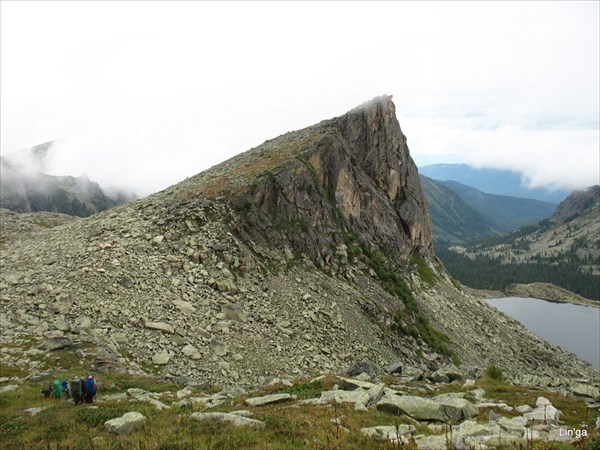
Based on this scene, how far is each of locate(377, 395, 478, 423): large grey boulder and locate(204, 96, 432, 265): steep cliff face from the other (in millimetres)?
28067

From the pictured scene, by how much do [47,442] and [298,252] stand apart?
109 feet

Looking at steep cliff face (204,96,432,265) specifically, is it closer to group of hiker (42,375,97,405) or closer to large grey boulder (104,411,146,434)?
group of hiker (42,375,97,405)

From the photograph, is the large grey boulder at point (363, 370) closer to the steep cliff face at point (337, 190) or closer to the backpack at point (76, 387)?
the backpack at point (76, 387)

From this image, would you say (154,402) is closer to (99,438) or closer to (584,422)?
(99,438)

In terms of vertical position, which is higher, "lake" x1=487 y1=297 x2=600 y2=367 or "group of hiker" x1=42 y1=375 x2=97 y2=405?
"group of hiker" x1=42 y1=375 x2=97 y2=405

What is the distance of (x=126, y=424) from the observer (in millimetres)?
13086

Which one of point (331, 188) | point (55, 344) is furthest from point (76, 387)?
point (331, 188)

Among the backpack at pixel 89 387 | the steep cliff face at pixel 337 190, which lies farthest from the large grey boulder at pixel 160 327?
the steep cliff face at pixel 337 190

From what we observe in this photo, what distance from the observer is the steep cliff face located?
150ft

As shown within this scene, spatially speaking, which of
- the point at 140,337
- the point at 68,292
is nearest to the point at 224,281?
the point at 140,337

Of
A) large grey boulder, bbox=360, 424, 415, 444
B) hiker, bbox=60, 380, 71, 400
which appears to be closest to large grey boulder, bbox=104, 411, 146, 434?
A: hiker, bbox=60, 380, 71, 400

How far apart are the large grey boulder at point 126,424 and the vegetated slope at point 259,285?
37.0ft

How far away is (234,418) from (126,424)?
362 centimetres

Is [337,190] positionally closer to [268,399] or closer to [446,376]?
[446,376]
